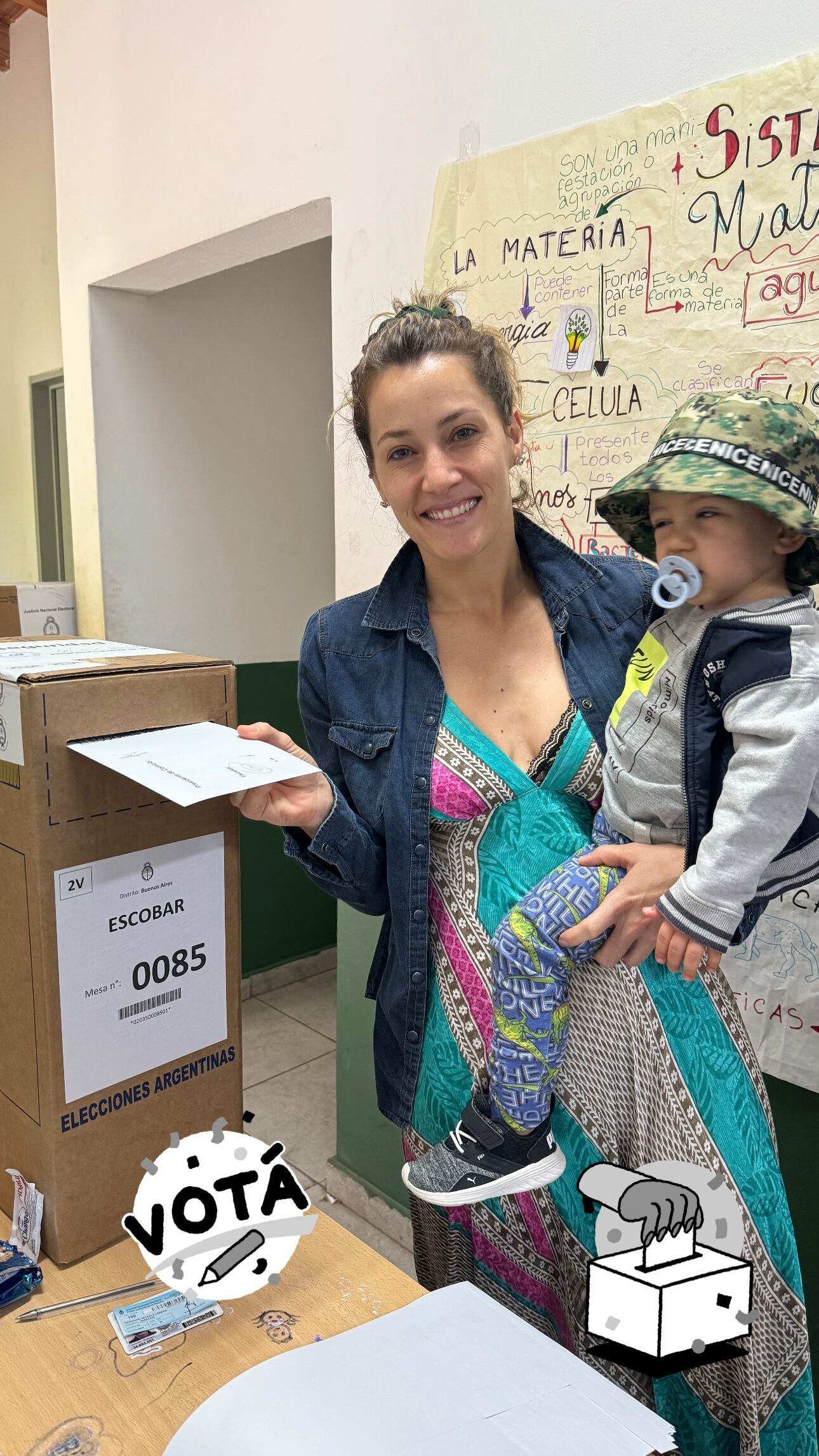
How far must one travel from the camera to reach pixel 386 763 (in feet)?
4.10

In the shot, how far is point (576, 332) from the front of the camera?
1.64 m

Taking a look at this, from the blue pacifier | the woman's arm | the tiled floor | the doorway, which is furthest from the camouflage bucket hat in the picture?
the doorway

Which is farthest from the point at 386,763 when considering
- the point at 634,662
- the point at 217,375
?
the point at 217,375

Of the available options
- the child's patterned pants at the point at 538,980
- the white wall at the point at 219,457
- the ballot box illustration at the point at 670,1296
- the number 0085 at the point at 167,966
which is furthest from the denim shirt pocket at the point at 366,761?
the white wall at the point at 219,457

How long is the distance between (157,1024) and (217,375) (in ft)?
9.61

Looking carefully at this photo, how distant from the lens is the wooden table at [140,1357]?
2.29ft

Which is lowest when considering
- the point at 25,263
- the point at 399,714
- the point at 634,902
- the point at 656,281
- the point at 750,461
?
the point at 634,902

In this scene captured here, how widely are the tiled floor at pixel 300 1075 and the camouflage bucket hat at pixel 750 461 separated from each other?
1733 mm

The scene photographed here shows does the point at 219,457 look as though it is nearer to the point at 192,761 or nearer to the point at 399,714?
the point at 399,714

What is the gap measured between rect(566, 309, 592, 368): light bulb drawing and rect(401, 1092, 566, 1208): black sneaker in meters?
1.24

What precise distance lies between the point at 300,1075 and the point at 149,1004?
2.42m

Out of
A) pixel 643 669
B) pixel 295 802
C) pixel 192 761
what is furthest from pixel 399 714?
pixel 192 761

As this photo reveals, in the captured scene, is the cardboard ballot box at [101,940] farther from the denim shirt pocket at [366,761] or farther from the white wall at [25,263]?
the white wall at [25,263]

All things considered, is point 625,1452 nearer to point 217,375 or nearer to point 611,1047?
point 611,1047
